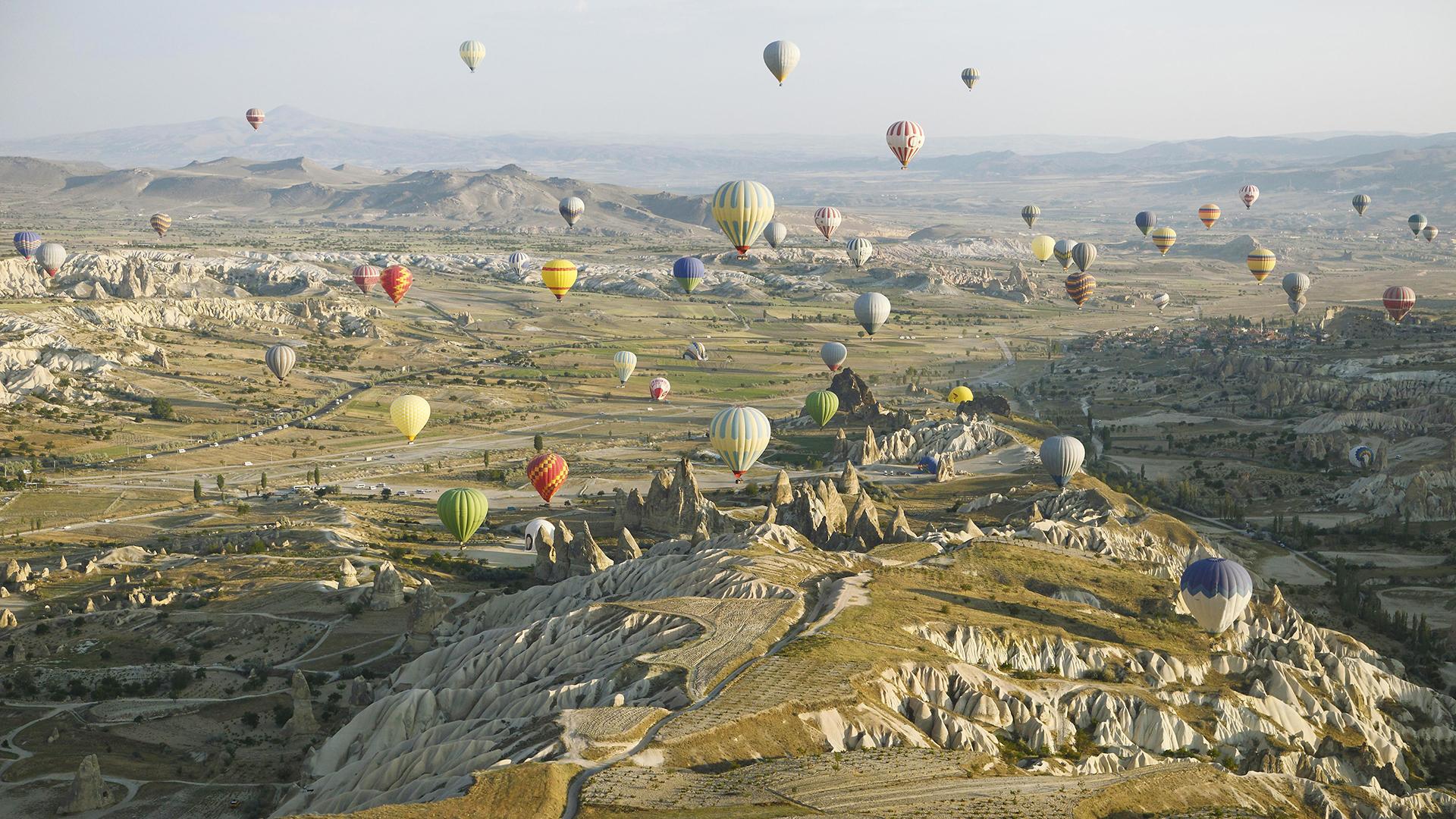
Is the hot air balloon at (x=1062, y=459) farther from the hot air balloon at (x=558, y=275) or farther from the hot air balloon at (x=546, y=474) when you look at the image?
the hot air balloon at (x=558, y=275)

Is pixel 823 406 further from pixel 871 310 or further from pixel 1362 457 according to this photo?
pixel 1362 457

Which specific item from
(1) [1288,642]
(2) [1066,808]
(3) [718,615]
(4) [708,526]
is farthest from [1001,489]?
(2) [1066,808]

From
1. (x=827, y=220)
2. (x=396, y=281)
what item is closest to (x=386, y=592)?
(x=396, y=281)

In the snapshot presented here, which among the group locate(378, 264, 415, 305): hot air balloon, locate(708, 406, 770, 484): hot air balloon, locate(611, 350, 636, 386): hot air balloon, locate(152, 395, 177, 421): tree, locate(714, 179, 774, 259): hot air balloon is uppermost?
locate(714, 179, 774, 259): hot air balloon

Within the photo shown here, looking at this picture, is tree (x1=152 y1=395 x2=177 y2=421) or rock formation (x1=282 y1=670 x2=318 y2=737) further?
tree (x1=152 y1=395 x2=177 y2=421)

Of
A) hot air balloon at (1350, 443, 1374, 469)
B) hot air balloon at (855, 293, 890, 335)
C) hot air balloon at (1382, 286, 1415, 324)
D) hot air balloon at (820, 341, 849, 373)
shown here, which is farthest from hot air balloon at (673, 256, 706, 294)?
hot air balloon at (1382, 286, 1415, 324)

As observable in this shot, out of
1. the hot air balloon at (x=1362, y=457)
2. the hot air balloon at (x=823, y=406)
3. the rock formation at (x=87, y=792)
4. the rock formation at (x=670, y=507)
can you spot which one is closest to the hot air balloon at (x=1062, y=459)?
the rock formation at (x=670, y=507)

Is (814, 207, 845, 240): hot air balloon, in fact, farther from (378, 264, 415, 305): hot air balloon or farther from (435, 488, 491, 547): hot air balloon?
(435, 488, 491, 547): hot air balloon

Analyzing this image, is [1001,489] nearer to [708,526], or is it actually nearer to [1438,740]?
[708,526]
